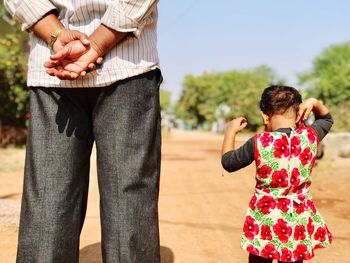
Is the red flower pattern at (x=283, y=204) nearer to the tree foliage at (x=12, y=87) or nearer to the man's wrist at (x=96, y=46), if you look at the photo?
the man's wrist at (x=96, y=46)

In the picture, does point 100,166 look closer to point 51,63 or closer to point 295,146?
point 51,63

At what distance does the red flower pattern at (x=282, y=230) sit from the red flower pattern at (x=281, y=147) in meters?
0.29

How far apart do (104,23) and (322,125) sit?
1.24m

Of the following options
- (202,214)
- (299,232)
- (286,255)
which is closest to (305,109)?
(299,232)

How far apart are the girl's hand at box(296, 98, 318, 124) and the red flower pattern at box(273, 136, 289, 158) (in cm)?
14

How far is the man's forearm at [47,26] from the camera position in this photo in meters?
1.71

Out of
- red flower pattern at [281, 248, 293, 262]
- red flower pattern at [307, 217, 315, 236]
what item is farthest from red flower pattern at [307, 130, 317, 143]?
red flower pattern at [281, 248, 293, 262]

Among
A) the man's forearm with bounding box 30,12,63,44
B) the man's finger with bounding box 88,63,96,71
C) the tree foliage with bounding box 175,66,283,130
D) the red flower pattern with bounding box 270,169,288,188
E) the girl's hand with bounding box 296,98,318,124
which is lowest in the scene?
the red flower pattern with bounding box 270,169,288,188

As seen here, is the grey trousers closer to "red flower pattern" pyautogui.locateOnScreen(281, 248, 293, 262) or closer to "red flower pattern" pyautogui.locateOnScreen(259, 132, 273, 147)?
"red flower pattern" pyautogui.locateOnScreen(259, 132, 273, 147)

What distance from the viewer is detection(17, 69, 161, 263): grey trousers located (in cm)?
171

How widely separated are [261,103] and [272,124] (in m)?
0.11

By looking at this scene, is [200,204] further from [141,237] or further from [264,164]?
[141,237]

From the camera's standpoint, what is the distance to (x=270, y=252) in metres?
2.34

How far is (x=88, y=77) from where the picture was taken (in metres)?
1.69
